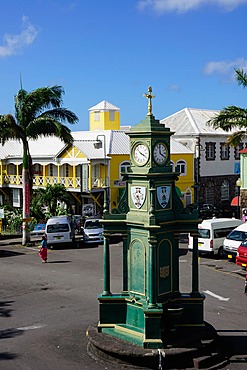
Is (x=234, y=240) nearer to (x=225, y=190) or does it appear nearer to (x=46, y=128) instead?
(x=46, y=128)

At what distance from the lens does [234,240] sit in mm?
23250

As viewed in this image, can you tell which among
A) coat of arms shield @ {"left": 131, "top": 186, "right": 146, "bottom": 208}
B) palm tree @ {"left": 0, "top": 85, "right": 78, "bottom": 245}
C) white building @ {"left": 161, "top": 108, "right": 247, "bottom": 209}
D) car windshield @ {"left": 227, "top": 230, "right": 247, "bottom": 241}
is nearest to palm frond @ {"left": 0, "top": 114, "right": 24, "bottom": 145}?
palm tree @ {"left": 0, "top": 85, "right": 78, "bottom": 245}

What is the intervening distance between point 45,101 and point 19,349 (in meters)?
17.9

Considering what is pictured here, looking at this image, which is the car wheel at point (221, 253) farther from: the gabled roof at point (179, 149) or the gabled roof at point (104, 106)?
the gabled roof at point (104, 106)

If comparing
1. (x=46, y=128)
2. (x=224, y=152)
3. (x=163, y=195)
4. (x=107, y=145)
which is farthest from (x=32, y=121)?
(x=224, y=152)

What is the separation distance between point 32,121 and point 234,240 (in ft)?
39.4

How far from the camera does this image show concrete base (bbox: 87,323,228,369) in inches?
434

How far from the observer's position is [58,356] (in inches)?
459

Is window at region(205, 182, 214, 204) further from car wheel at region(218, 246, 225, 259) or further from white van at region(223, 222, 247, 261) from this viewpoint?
white van at region(223, 222, 247, 261)

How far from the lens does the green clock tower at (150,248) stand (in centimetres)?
1156

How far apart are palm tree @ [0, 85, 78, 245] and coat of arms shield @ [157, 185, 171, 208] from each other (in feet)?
54.1

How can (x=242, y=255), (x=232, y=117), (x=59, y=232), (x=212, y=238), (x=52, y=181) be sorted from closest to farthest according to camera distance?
(x=242, y=255) < (x=212, y=238) < (x=59, y=232) < (x=232, y=117) < (x=52, y=181)

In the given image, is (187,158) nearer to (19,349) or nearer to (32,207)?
(32,207)

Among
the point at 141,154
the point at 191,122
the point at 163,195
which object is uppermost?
the point at 191,122
